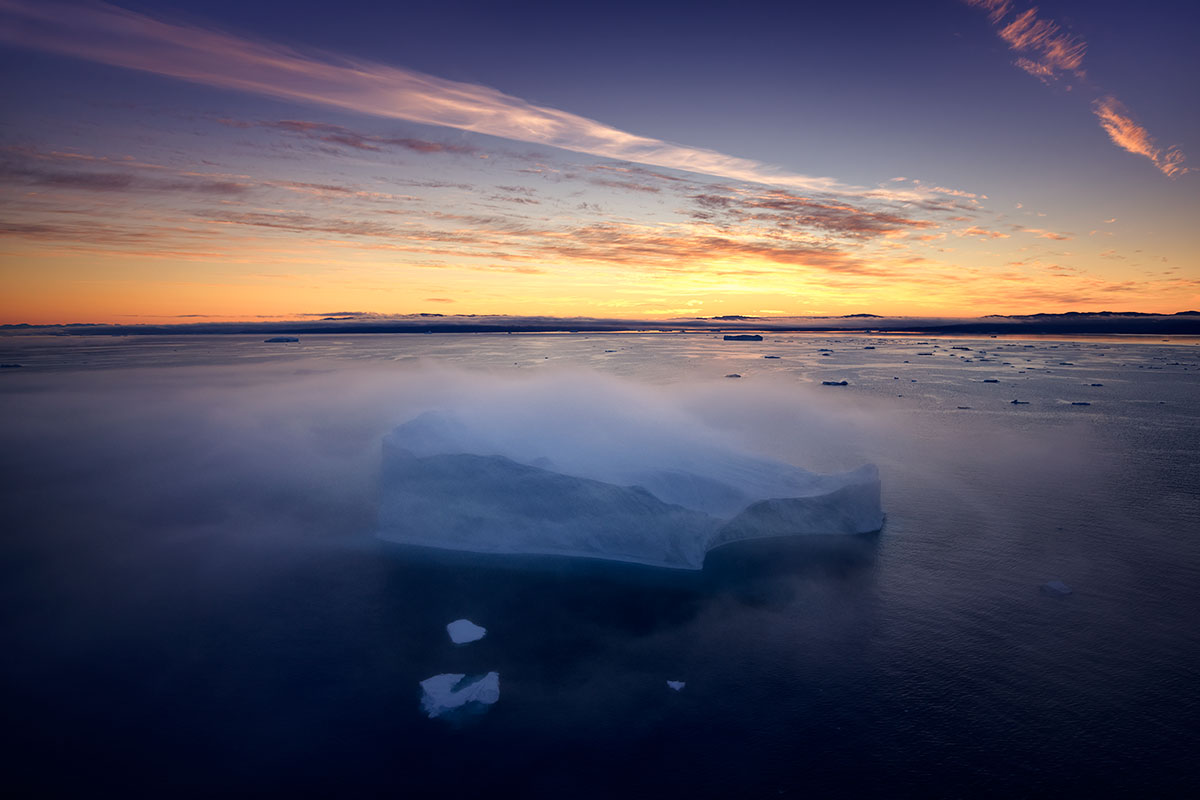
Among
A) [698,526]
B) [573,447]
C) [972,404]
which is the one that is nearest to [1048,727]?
[698,526]

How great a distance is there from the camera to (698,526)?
320 inches

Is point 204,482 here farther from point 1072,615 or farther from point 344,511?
point 1072,615

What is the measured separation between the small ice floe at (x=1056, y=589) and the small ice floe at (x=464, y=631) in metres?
6.98

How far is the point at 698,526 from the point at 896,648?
2.93 meters

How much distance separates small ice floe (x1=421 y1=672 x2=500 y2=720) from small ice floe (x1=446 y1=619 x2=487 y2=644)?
63 centimetres

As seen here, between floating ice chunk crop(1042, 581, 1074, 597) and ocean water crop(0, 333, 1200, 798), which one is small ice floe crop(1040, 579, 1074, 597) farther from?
ocean water crop(0, 333, 1200, 798)

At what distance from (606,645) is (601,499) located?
2.72 meters

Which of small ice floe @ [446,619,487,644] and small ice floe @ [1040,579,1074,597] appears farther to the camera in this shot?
small ice floe @ [1040,579,1074,597]

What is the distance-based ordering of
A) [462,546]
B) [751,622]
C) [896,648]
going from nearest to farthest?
1. [896,648]
2. [751,622]
3. [462,546]

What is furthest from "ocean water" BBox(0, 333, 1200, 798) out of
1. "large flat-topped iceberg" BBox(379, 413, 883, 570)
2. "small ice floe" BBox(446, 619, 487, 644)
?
"large flat-topped iceberg" BBox(379, 413, 883, 570)

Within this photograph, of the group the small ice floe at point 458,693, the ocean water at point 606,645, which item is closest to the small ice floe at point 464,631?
the ocean water at point 606,645

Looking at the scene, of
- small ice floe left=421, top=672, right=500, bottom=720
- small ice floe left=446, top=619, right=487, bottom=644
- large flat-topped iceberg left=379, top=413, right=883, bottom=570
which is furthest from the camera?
large flat-topped iceberg left=379, top=413, right=883, bottom=570

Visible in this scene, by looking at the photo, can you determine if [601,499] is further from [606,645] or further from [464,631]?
[464,631]

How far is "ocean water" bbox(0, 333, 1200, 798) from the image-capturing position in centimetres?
441
